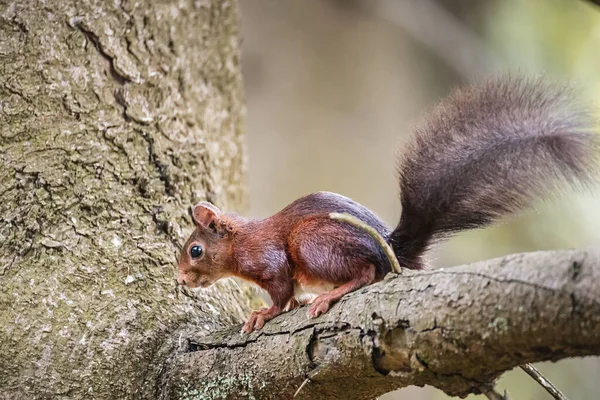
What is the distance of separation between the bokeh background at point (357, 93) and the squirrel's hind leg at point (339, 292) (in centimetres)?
243

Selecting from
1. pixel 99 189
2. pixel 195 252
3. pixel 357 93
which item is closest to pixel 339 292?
pixel 195 252

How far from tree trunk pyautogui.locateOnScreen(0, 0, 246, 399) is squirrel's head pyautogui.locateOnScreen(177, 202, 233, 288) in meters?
0.05

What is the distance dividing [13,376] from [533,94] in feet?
3.71

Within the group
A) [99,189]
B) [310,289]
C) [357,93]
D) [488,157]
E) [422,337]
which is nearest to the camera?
[422,337]

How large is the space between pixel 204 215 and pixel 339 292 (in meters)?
0.54

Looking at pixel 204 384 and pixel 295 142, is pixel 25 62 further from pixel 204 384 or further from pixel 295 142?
pixel 295 142

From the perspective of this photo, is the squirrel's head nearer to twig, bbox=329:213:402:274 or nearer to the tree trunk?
the tree trunk

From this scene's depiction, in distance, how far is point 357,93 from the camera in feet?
13.0

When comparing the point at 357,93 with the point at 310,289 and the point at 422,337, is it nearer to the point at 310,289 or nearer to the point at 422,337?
the point at 310,289

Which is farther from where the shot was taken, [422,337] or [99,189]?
[99,189]

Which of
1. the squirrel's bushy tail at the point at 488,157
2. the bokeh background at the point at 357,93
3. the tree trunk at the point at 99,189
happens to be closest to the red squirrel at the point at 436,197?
the squirrel's bushy tail at the point at 488,157

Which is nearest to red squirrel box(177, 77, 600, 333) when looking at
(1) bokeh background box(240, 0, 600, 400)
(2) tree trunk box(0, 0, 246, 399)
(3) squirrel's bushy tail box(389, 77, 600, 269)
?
(3) squirrel's bushy tail box(389, 77, 600, 269)

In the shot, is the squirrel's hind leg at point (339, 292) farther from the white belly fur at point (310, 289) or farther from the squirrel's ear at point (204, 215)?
the squirrel's ear at point (204, 215)

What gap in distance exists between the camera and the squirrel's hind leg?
1.16 meters
